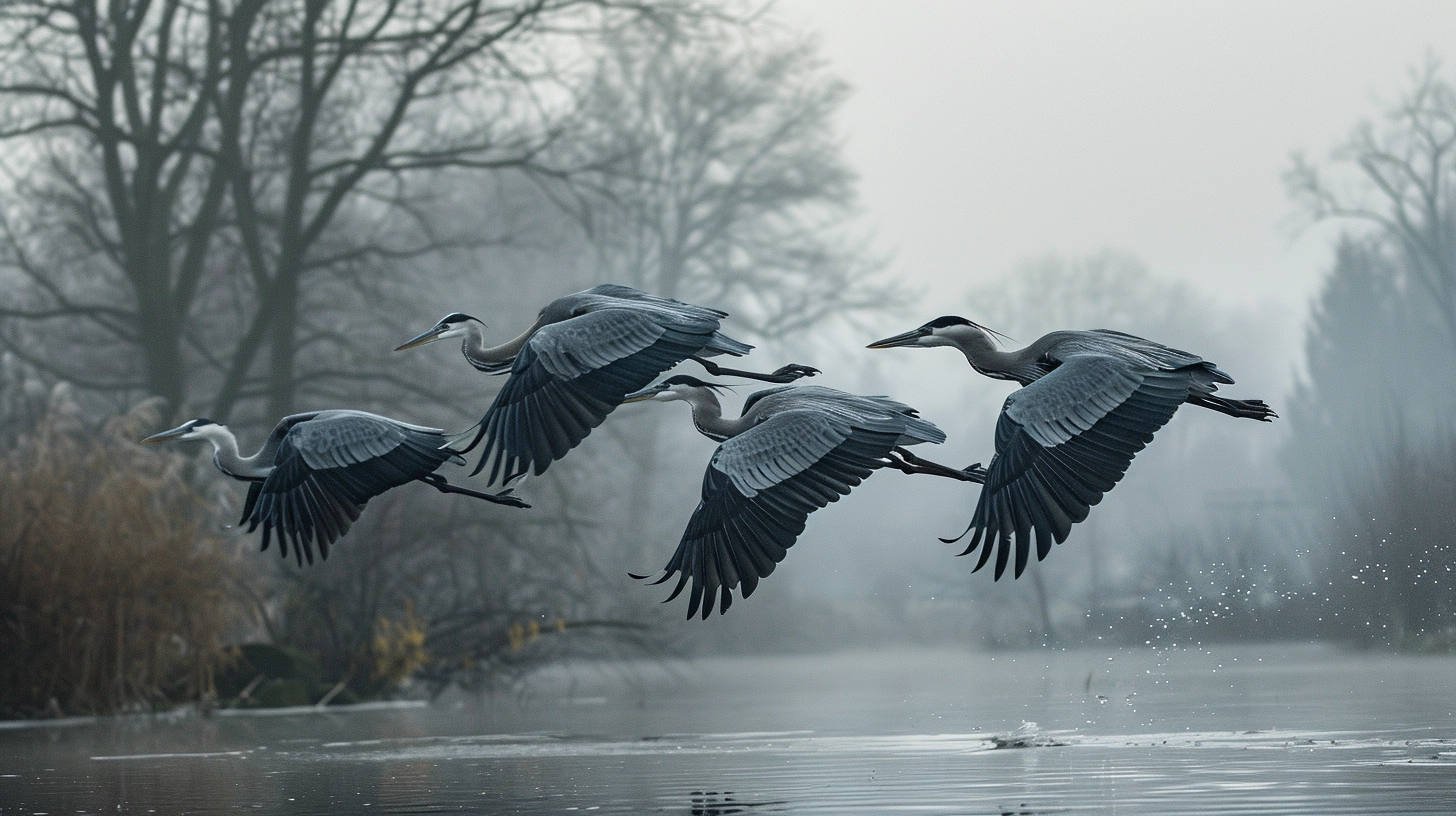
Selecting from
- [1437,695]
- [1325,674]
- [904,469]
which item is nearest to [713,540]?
[904,469]

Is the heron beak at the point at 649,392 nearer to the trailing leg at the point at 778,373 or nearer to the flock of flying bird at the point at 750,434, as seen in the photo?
the flock of flying bird at the point at 750,434

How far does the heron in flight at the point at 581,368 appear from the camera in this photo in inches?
361

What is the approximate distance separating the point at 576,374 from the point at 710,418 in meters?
1.11

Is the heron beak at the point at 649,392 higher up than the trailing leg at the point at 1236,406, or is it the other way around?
the heron beak at the point at 649,392

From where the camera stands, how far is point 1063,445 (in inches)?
356

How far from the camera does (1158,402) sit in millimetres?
9258

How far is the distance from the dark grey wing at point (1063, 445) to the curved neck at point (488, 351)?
7.93 feet

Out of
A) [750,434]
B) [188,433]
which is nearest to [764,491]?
[750,434]

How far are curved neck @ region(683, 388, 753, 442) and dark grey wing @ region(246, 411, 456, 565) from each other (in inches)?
47.7

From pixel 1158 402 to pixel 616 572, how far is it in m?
21.9

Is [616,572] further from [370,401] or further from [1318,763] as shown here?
[1318,763]

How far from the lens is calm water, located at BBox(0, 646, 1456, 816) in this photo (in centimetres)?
1003

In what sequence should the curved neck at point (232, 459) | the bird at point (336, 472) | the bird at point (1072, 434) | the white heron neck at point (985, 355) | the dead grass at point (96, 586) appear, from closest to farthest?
the bird at point (1072, 434), the bird at point (336, 472), the white heron neck at point (985, 355), the curved neck at point (232, 459), the dead grass at point (96, 586)

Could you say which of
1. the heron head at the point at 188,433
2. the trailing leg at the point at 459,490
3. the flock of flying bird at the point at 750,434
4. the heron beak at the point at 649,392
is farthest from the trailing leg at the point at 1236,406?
the heron head at the point at 188,433
